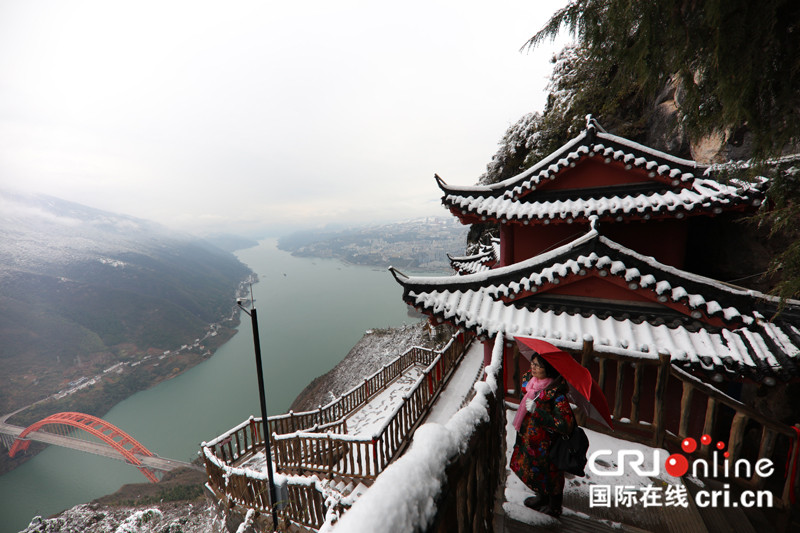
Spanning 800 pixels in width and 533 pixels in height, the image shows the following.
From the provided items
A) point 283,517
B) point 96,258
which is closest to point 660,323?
point 283,517

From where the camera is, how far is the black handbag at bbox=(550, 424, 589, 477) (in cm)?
248

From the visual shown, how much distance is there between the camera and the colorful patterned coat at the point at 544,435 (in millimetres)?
2533

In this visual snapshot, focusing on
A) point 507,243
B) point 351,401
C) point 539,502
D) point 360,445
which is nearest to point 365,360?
point 351,401

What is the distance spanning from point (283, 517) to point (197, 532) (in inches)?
495

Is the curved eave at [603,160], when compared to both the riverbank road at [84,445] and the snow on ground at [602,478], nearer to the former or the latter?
the snow on ground at [602,478]

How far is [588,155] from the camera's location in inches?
214

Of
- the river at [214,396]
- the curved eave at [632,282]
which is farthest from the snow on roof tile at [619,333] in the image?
the river at [214,396]

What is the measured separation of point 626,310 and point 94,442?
6074cm

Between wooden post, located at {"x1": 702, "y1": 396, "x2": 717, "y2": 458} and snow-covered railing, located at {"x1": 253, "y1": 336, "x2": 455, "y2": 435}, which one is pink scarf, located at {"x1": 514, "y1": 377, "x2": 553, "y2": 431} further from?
snow-covered railing, located at {"x1": 253, "y1": 336, "x2": 455, "y2": 435}

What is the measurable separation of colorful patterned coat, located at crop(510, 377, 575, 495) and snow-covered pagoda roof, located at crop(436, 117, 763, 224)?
3746 mm

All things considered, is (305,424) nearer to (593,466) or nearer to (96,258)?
(593,466)

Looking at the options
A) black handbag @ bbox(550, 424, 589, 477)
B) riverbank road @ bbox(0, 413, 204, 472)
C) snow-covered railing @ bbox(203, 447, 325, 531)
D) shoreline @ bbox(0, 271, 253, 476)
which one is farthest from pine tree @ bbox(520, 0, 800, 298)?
shoreline @ bbox(0, 271, 253, 476)

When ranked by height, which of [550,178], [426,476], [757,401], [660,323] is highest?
[550,178]

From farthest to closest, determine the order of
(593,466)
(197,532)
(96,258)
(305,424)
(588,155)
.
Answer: (96,258) → (197,532) → (305,424) → (588,155) → (593,466)
